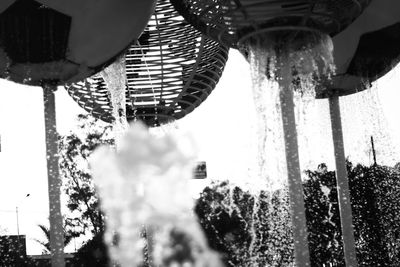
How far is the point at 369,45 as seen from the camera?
26.0ft

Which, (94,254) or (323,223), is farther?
(94,254)

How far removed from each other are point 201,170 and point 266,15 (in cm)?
1031

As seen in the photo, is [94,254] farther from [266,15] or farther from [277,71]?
[266,15]

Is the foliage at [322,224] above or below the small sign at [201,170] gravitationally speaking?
below

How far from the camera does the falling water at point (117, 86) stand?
30.9 feet

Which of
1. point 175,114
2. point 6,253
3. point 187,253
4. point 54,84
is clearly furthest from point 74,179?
point 187,253

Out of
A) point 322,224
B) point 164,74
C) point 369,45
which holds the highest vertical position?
point 164,74

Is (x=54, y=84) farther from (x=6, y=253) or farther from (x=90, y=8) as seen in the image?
(x=6, y=253)

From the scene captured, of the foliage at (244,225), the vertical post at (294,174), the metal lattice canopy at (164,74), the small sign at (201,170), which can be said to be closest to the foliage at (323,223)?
the foliage at (244,225)

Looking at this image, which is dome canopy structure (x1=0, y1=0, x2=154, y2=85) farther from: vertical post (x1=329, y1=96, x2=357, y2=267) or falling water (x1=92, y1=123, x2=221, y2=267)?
vertical post (x1=329, y1=96, x2=357, y2=267)

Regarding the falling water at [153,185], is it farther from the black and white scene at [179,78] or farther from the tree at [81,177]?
the tree at [81,177]

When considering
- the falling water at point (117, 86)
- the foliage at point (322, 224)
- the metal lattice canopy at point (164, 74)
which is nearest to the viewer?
the falling water at point (117, 86)

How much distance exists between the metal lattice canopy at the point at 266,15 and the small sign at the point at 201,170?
8.42 m

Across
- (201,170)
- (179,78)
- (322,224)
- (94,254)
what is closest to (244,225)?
(322,224)
